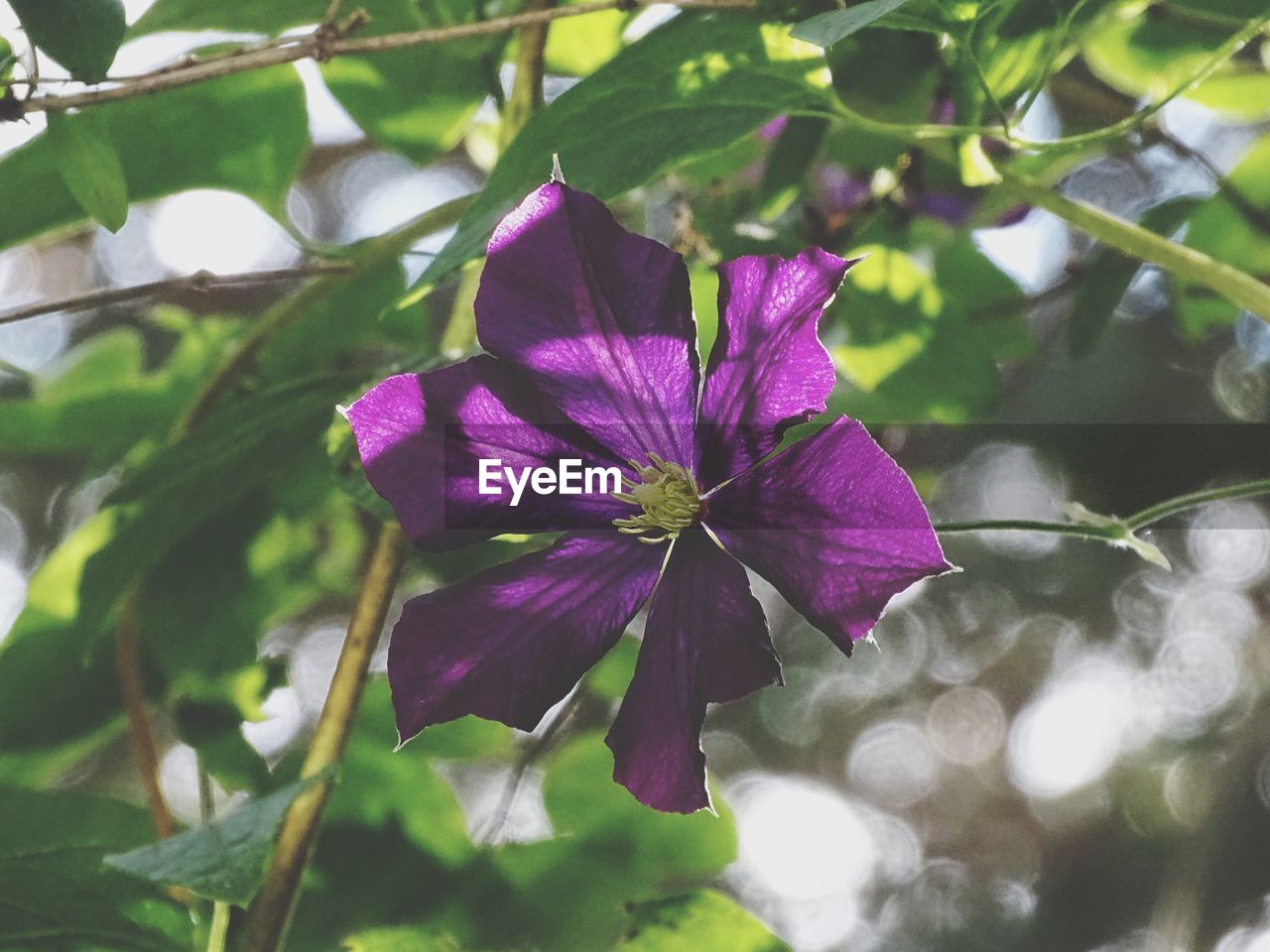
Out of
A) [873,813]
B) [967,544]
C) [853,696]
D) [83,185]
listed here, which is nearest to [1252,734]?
[967,544]

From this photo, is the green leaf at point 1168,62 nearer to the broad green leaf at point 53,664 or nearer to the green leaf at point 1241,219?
the green leaf at point 1241,219

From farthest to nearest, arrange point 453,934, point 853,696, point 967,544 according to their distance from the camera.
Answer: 1. point 853,696
2. point 967,544
3. point 453,934

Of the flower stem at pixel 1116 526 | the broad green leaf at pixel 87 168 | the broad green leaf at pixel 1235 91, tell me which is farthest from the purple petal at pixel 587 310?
the broad green leaf at pixel 1235 91

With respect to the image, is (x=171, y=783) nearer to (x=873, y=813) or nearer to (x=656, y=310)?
(x=873, y=813)

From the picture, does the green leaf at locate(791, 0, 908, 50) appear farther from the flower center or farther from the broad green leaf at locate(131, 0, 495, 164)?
the broad green leaf at locate(131, 0, 495, 164)

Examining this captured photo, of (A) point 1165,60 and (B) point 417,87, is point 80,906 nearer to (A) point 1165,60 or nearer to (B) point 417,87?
(B) point 417,87

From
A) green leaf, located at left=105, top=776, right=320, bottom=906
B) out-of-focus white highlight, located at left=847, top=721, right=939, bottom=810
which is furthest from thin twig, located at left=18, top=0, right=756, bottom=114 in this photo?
out-of-focus white highlight, located at left=847, top=721, right=939, bottom=810
